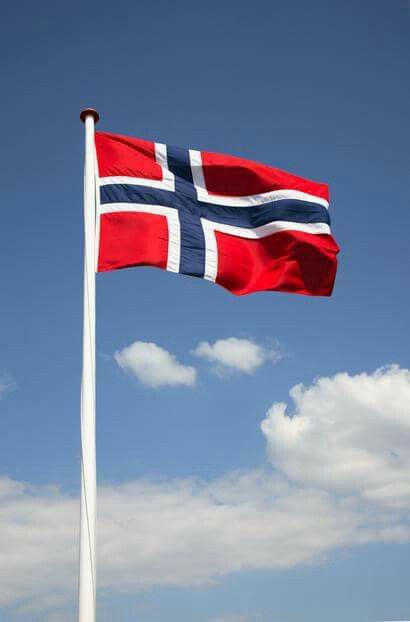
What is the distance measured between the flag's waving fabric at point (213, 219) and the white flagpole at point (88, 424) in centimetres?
95

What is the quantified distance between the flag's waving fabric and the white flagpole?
949 mm

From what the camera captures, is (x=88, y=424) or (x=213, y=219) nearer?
(x=88, y=424)

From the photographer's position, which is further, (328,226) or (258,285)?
(328,226)

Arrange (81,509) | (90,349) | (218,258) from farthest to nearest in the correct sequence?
(218,258)
(90,349)
(81,509)

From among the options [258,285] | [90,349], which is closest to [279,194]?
[258,285]

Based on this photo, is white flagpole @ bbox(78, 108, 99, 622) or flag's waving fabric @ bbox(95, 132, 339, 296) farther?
flag's waving fabric @ bbox(95, 132, 339, 296)

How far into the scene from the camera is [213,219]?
20.0 m

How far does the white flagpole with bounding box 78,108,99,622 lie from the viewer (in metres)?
13.4

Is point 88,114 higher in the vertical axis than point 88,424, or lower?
higher

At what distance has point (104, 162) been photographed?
1816 cm

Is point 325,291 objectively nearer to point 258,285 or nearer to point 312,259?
point 312,259

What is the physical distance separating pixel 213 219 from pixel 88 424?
7.73 meters

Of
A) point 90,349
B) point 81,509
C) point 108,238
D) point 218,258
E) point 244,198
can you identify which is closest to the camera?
point 81,509

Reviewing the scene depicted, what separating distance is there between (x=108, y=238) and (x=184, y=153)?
393cm
